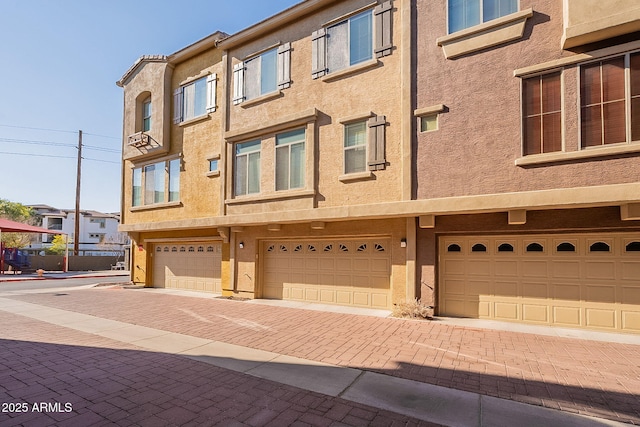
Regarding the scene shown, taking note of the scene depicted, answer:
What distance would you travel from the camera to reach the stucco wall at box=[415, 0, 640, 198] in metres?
8.05

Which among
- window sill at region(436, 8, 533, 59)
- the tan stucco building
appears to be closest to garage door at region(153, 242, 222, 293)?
the tan stucco building

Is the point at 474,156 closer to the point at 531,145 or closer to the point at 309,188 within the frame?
the point at 531,145

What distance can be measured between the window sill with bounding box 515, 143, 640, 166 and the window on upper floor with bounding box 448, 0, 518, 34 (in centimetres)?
389

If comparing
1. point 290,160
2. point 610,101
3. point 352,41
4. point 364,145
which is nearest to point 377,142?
point 364,145

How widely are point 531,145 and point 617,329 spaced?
4.70 meters

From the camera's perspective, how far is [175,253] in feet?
56.3

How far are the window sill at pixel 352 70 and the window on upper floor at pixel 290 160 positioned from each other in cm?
194

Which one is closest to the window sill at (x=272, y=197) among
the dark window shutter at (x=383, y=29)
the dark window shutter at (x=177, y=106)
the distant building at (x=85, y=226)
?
the dark window shutter at (x=383, y=29)

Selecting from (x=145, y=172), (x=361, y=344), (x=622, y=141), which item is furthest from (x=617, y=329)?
(x=145, y=172)

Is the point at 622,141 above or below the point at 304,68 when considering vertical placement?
below

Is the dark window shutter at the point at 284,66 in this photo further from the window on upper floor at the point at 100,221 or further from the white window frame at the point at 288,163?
the window on upper floor at the point at 100,221

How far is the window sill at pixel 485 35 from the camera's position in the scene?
8648mm

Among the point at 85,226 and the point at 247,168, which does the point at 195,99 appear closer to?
the point at 247,168

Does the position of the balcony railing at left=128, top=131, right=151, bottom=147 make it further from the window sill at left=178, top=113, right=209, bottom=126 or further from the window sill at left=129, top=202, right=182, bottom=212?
the window sill at left=129, top=202, right=182, bottom=212
